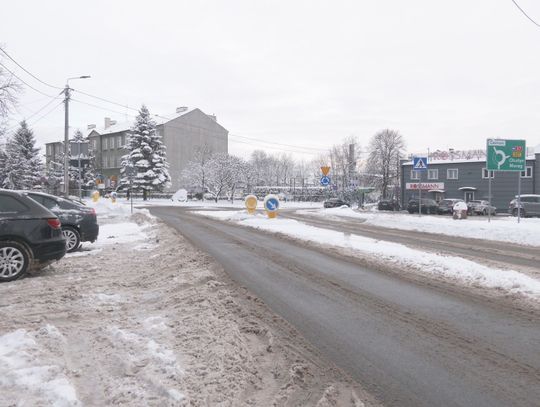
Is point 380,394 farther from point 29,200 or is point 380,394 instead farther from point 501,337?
point 29,200

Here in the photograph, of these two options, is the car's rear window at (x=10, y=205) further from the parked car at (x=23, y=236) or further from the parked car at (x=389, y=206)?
the parked car at (x=389, y=206)

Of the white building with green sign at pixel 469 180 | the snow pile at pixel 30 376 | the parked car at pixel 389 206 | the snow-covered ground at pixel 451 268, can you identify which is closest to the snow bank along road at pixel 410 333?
the snow-covered ground at pixel 451 268

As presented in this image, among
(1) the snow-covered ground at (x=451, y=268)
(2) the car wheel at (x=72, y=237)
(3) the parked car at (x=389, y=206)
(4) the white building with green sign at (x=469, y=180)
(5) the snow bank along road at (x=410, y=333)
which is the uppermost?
(4) the white building with green sign at (x=469, y=180)

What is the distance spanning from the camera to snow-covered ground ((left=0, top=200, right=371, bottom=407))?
3613 millimetres

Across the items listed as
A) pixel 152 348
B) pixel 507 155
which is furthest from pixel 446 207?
pixel 152 348

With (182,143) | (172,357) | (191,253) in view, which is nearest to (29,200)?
(191,253)

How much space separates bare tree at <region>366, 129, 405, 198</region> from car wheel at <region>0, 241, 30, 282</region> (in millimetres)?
69105

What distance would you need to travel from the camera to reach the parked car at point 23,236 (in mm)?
8016

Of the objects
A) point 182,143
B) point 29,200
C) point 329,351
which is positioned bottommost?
point 329,351

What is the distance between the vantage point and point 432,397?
369 centimetres

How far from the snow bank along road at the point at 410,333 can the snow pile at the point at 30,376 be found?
242 cm

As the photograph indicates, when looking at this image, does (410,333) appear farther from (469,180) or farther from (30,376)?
(469,180)

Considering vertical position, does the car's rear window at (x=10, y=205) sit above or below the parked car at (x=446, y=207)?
above

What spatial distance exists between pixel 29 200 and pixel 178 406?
21.3ft
